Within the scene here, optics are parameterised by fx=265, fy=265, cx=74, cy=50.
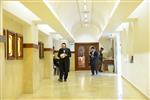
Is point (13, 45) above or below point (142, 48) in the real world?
above

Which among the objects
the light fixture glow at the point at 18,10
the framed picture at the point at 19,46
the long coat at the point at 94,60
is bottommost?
the long coat at the point at 94,60

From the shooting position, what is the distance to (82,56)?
21.6 metres

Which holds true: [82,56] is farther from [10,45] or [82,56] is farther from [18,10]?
[18,10]

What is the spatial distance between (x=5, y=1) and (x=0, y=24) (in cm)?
90

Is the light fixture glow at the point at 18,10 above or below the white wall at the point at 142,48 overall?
above

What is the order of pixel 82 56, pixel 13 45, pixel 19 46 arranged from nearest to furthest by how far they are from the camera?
pixel 13 45 < pixel 19 46 < pixel 82 56

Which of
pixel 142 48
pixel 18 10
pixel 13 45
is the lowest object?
pixel 142 48

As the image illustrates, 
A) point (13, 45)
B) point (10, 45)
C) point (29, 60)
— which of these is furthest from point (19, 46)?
point (10, 45)

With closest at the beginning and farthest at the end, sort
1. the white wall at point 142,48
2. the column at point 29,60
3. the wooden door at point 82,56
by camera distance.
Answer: the white wall at point 142,48, the column at point 29,60, the wooden door at point 82,56

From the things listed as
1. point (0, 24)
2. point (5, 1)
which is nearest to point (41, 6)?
point (5, 1)

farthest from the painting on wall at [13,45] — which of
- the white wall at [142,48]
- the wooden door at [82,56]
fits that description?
the wooden door at [82,56]

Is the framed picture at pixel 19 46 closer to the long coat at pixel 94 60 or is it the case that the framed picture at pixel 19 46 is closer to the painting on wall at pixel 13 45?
the painting on wall at pixel 13 45

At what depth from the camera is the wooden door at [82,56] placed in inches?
842

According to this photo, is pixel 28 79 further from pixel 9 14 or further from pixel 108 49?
pixel 108 49
